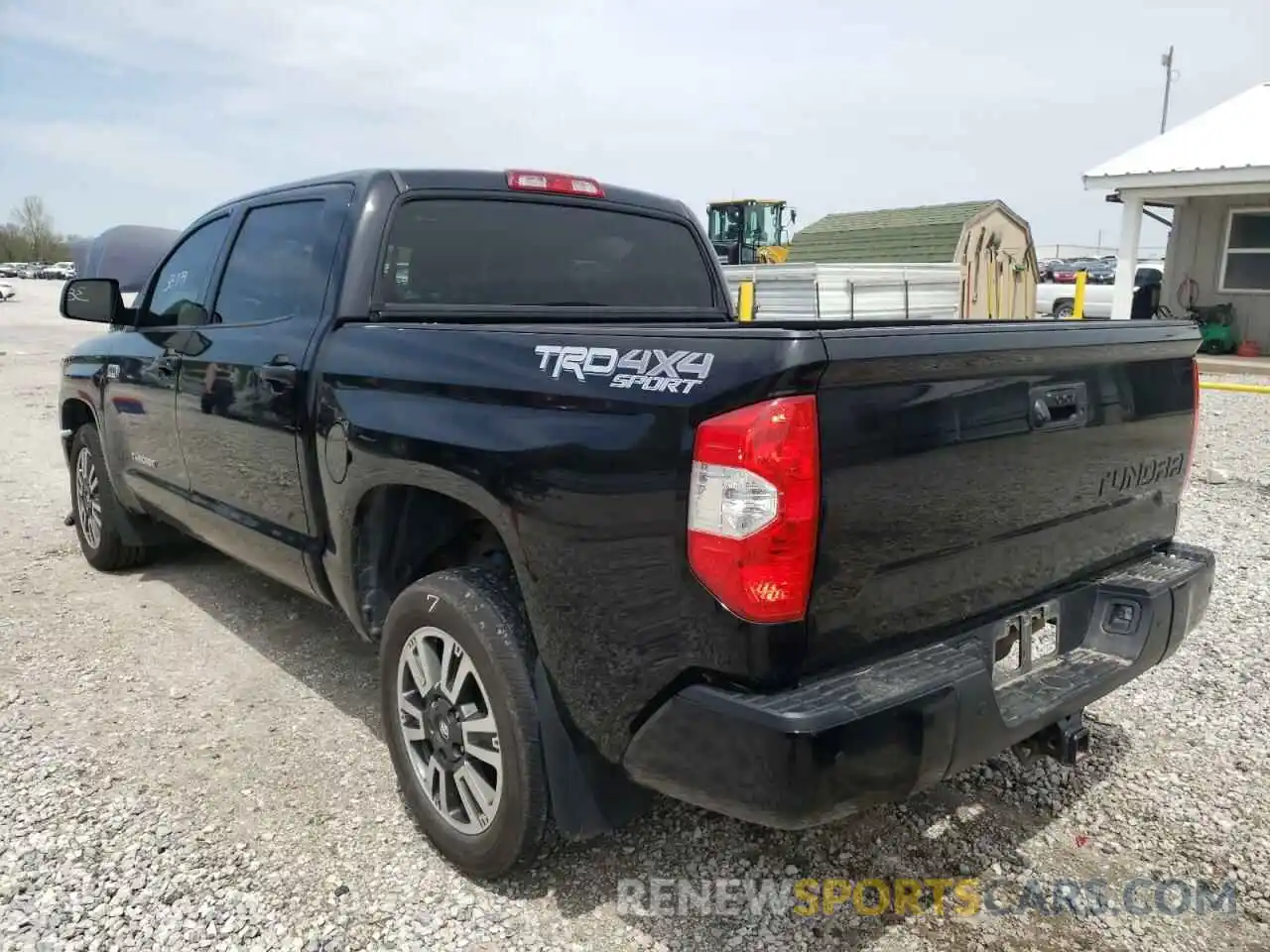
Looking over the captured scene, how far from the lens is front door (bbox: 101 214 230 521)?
13.8 ft

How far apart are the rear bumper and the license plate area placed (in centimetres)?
5

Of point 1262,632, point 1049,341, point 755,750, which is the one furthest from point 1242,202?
point 755,750

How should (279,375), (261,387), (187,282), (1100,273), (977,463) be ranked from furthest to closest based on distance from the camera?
(1100,273) → (187,282) → (261,387) → (279,375) → (977,463)

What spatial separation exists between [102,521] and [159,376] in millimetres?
1410

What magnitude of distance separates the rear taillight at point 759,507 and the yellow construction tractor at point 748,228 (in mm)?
25742

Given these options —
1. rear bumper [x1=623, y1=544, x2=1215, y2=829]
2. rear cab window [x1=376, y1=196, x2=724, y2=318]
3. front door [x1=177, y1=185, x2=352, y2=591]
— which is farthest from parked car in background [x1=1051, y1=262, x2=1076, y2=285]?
rear bumper [x1=623, y1=544, x2=1215, y2=829]

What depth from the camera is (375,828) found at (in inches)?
116

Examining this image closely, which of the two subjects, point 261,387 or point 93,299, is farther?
point 93,299

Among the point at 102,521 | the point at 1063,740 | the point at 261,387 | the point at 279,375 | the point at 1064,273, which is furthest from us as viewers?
the point at 1064,273

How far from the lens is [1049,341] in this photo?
2361mm

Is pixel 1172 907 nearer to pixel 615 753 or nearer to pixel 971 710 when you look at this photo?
pixel 971 710

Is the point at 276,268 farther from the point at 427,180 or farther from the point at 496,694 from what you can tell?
the point at 496,694

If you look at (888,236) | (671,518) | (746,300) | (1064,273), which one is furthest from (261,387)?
(1064,273)

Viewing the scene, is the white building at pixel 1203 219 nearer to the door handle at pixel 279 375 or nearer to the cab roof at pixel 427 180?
the cab roof at pixel 427 180
